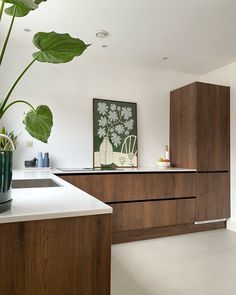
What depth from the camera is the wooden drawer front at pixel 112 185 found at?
275 cm

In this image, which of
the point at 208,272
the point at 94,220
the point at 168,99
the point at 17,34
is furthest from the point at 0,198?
the point at 168,99

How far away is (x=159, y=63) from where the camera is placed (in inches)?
145

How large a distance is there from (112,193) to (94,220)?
198cm

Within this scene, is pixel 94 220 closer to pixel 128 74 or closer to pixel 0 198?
pixel 0 198

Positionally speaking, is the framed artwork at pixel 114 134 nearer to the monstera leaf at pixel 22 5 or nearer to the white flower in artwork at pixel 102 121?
the white flower in artwork at pixel 102 121

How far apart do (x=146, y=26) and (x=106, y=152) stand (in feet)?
5.78

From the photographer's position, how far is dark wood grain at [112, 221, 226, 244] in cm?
292

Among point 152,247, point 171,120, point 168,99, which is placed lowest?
point 152,247

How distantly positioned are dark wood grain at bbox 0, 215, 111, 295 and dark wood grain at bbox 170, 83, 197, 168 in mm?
2734

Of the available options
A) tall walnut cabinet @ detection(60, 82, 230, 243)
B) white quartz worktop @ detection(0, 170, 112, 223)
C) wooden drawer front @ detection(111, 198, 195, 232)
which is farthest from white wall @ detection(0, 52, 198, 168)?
white quartz worktop @ detection(0, 170, 112, 223)

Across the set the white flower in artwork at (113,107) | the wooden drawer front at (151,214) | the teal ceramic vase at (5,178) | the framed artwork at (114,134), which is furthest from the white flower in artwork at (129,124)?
the teal ceramic vase at (5,178)

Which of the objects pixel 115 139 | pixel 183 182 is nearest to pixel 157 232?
pixel 183 182

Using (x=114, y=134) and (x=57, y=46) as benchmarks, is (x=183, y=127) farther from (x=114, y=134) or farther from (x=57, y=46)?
(x=57, y=46)

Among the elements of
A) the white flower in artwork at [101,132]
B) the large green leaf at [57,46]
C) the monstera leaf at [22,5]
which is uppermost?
the monstera leaf at [22,5]
